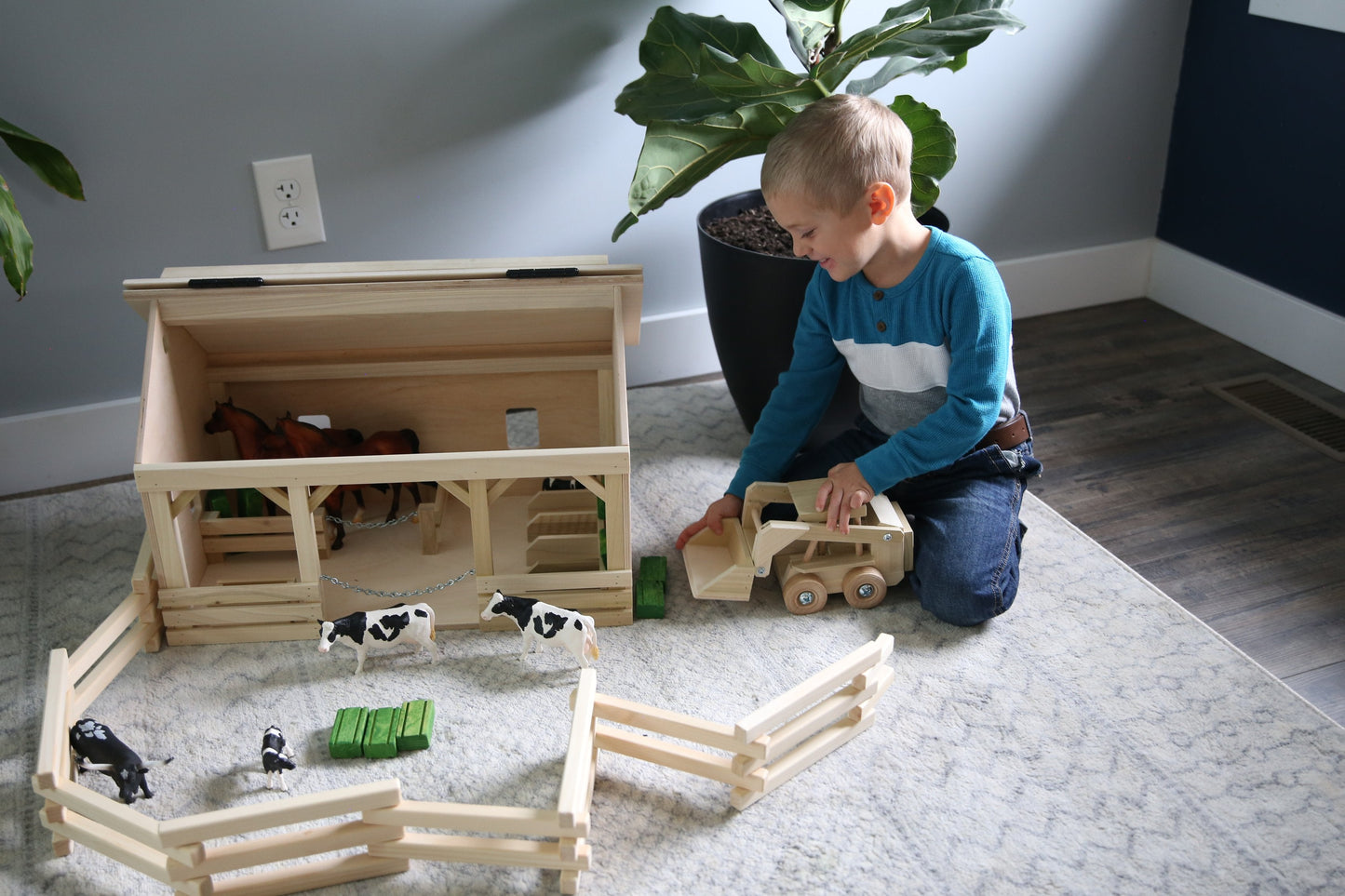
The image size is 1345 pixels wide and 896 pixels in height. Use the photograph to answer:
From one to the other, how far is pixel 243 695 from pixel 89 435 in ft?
2.31

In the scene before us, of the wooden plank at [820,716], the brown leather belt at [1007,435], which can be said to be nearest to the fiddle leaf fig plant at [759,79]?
the brown leather belt at [1007,435]

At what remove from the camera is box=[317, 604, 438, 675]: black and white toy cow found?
4.33 ft

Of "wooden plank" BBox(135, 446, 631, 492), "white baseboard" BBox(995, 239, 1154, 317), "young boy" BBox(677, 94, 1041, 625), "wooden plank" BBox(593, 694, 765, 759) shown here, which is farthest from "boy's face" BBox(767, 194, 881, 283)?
"white baseboard" BBox(995, 239, 1154, 317)

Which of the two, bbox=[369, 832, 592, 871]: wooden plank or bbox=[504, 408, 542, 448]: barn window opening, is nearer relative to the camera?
bbox=[369, 832, 592, 871]: wooden plank

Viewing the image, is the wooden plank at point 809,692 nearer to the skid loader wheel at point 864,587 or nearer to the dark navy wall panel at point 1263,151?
the skid loader wheel at point 864,587

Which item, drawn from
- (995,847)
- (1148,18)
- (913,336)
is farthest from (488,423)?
(1148,18)

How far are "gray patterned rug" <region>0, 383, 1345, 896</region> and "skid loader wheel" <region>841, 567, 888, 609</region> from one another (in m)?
0.02

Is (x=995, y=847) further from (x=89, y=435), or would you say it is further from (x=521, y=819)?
(x=89, y=435)

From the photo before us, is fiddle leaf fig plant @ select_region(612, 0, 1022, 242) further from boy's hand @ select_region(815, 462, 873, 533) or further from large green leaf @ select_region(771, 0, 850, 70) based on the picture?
boy's hand @ select_region(815, 462, 873, 533)

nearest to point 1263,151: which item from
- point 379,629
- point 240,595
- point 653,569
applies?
point 653,569

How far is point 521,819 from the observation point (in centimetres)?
104

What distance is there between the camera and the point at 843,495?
1.42 metres

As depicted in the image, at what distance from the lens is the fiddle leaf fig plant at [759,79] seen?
1477 mm

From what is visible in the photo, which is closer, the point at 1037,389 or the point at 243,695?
the point at 243,695
